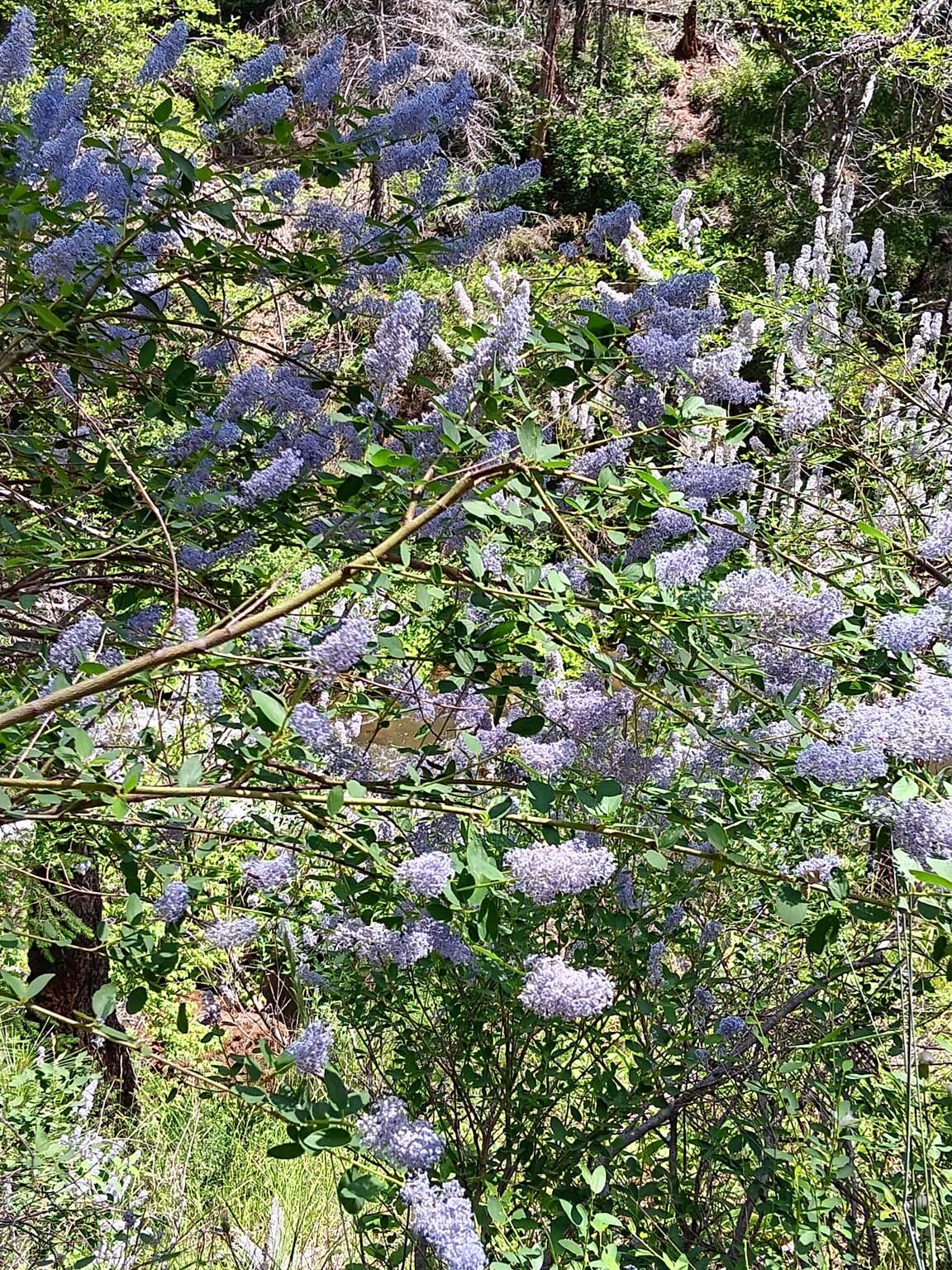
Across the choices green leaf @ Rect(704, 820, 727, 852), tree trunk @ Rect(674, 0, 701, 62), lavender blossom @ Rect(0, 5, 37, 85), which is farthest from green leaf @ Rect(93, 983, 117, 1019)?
tree trunk @ Rect(674, 0, 701, 62)

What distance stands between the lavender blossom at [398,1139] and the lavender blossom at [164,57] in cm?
136

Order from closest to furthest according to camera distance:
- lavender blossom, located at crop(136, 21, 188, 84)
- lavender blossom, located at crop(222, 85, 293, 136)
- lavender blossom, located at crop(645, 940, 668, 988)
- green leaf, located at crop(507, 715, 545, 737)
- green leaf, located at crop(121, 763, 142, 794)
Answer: green leaf, located at crop(121, 763, 142, 794) < green leaf, located at crop(507, 715, 545, 737) < lavender blossom, located at crop(222, 85, 293, 136) < lavender blossom, located at crop(136, 21, 188, 84) < lavender blossom, located at crop(645, 940, 668, 988)

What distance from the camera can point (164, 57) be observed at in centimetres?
160

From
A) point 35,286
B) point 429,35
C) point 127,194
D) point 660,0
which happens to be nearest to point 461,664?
point 35,286

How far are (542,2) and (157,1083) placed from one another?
18.9 metres

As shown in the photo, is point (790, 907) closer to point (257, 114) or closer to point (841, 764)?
point (841, 764)

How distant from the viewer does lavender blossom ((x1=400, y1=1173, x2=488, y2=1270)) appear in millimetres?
1050

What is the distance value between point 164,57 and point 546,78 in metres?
17.2

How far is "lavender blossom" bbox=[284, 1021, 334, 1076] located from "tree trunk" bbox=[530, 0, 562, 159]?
1661 centimetres

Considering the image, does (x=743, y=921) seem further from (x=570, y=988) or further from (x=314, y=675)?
(x=314, y=675)

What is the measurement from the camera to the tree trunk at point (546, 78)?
16469mm

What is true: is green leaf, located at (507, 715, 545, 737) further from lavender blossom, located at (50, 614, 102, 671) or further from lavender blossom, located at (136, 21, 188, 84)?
lavender blossom, located at (136, 21, 188, 84)

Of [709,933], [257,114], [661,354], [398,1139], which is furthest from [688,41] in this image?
[398,1139]

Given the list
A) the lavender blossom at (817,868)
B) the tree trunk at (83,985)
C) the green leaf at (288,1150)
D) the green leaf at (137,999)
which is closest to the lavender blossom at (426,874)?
the green leaf at (288,1150)
